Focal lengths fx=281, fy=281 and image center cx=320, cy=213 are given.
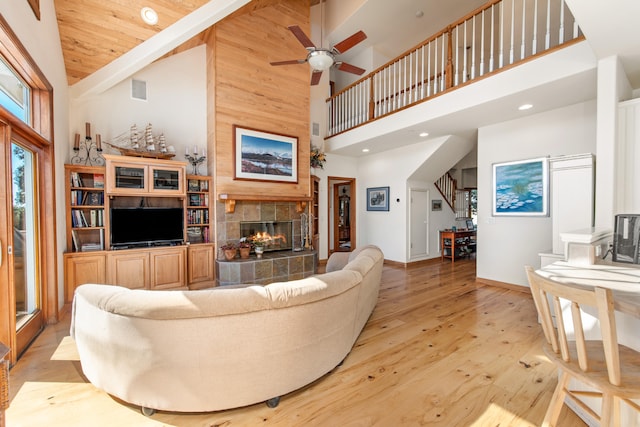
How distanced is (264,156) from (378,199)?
297 centimetres

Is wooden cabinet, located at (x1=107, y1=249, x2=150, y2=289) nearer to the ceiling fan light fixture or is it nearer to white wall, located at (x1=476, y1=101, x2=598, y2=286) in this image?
the ceiling fan light fixture

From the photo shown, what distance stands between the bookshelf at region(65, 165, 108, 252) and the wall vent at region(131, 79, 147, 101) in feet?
4.65

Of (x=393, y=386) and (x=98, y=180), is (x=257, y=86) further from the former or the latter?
(x=393, y=386)

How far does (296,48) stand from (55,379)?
602 cm

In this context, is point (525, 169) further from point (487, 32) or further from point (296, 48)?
point (296, 48)

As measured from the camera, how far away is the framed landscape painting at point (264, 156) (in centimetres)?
500

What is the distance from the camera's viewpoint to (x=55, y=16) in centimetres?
332

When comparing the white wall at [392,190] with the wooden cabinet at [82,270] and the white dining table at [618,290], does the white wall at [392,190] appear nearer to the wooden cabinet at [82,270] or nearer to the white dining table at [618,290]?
the white dining table at [618,290]

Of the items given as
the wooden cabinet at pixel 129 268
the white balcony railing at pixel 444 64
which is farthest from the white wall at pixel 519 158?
the wooden cabinet at pixel 129 268

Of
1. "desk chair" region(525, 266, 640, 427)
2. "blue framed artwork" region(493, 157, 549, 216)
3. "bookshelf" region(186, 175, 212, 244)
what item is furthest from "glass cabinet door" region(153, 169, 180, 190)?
"blue framed artwork" region(493, 157, 549, 216)

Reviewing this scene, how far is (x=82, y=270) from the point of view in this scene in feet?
12.2

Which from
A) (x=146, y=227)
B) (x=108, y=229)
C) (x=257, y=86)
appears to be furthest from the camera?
(x=257, y=86)

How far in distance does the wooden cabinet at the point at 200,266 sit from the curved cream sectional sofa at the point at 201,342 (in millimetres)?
2629

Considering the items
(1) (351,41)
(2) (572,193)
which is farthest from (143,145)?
(2) (572,193)
